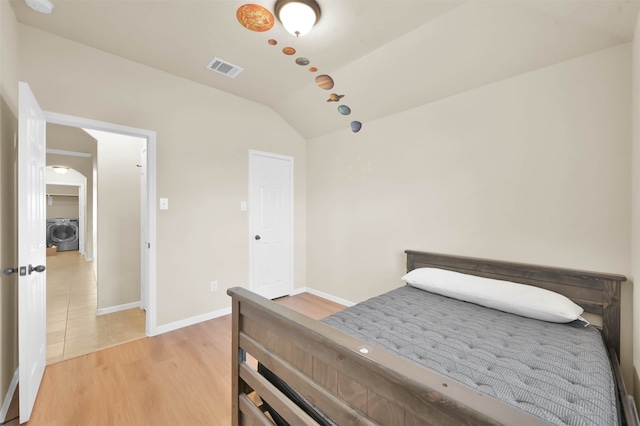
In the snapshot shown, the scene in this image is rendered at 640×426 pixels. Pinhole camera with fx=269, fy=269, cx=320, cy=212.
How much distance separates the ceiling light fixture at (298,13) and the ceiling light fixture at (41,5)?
1561mm

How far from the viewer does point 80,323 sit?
3004 mm

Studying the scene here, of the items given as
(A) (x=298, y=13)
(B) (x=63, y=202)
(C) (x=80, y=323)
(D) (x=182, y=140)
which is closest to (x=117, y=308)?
(C) (x=80, y=323)

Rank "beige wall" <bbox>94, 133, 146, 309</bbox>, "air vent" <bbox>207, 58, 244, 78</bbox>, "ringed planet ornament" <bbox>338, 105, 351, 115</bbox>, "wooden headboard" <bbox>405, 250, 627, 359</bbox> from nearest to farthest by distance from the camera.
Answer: "wooden headboard" <bbox>405, 250, 627, 359</bbox> → "air vent" <bbox>207, 58, 244, 78</bbox> → "ringed planet ornament" <bbox>338, 105, 351, 115</bbox> → "beige wall" <bbox>94, 133, 146, 309</bbox>

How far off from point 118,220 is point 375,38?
365 cm

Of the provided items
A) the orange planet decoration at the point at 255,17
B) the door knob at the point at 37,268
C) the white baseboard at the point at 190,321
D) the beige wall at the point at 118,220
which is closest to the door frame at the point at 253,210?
the white baseboard at the point at 190,321

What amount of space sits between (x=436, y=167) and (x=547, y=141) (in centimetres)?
86

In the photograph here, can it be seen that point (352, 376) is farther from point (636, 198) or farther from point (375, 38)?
point (375, 38)

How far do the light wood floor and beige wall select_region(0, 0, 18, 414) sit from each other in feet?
1.00

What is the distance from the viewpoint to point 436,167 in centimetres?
269

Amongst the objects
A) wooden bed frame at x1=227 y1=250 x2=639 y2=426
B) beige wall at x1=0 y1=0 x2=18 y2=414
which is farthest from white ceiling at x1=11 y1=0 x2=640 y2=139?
wooden bed frame at x1=227 y1=250 x2=639 y2=426

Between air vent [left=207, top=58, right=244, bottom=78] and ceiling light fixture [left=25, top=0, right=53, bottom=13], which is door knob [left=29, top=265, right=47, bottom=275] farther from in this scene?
air vent [left=207, top=58, right=244, bottom=78]

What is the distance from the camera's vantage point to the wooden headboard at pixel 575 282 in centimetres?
175

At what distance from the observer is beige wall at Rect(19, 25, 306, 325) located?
230cm

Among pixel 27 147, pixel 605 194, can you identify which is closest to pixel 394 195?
pixel 605 194
